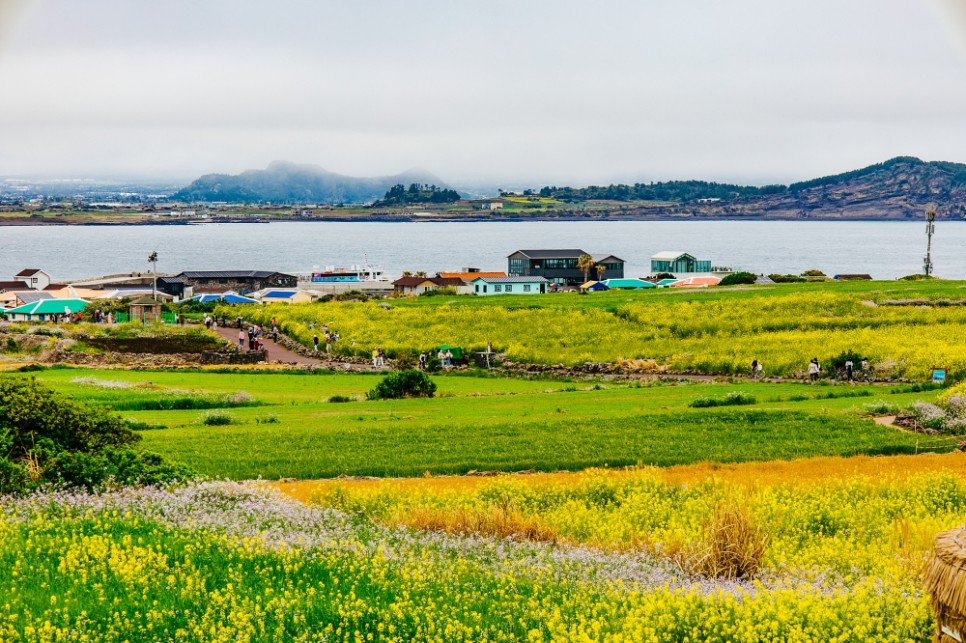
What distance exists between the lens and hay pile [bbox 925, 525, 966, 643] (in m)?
5.93

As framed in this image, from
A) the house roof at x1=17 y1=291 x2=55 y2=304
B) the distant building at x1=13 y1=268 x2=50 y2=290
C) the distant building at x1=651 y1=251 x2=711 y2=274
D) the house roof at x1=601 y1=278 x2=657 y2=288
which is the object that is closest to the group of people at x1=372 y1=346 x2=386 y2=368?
the house roof at x1=17 y1=291 x2=55 y2=304

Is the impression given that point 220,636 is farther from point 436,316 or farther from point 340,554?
point 436,316

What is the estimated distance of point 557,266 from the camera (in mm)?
115938

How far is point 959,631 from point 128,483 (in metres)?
13.6

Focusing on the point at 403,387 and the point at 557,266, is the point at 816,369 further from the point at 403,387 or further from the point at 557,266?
the point at 557,266

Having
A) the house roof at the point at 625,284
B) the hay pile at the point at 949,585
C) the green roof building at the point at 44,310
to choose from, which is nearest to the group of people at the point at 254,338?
the green roof building at the point at 44,310

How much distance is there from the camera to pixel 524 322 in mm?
66562

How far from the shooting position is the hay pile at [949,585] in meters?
5.93

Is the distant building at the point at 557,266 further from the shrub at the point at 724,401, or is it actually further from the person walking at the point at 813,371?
the shrub at the point at 724,401

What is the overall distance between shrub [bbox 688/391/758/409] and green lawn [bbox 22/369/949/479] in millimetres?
438

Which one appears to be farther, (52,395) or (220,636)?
(52,395)

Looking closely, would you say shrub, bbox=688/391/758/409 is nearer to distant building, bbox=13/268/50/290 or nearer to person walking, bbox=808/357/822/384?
person walking, bbox=808/357/822/384

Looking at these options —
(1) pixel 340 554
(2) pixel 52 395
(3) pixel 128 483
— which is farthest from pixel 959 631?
(2) pixel 52 395

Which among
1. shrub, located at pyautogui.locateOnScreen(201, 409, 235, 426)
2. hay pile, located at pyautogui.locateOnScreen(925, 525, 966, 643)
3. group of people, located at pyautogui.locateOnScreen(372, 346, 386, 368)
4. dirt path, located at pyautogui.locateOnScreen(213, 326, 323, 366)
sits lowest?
dirt path, located at pyautogui.locateOnScreen(213, 326, 323, 366)
